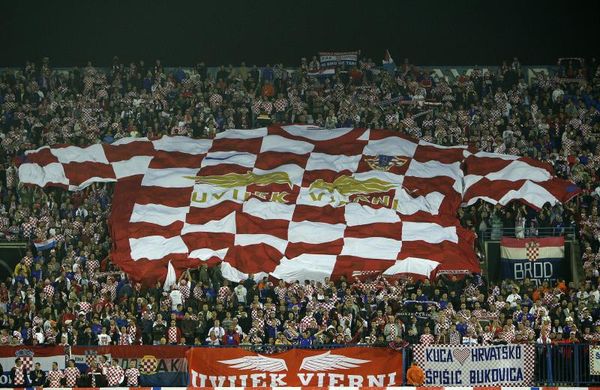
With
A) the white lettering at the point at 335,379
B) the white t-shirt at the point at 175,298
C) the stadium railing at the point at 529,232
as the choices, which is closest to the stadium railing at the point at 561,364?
the white lettering at the point at 335,379

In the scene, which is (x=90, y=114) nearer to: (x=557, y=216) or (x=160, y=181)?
(x=160, y=181)

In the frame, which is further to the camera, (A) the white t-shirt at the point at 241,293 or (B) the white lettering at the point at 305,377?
(A) the white t-shirt at the point at 241,293

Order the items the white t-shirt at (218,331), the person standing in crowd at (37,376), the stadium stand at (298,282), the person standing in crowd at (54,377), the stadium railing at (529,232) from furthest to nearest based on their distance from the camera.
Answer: the stadium railing at (529,232) < the stadium stand at (298,282) < the white t-shirt at (218,331) < the person standing in crowd at (37,376) < the person standing in crowd at (54,377)

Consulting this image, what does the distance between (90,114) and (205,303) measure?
11.8 metres

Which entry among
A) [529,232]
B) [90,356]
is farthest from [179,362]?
[529,232]

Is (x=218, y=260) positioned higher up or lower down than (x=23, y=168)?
lower down

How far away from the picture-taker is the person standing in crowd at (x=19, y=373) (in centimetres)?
3006

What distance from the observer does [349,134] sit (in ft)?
137

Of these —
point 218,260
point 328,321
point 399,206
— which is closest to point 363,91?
point 399,206

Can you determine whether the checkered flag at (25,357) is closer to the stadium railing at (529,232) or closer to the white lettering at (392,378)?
the white lettering at (392,378)

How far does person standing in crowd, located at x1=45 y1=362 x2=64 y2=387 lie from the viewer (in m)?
29.8

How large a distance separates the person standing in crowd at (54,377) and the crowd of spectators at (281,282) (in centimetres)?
248

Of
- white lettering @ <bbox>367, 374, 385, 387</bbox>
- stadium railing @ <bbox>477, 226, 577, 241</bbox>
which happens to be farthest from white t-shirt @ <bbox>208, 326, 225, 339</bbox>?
stadium railing @ <bbox>477, 226, 577, 241</bbox>

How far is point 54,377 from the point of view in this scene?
98.1 ft
